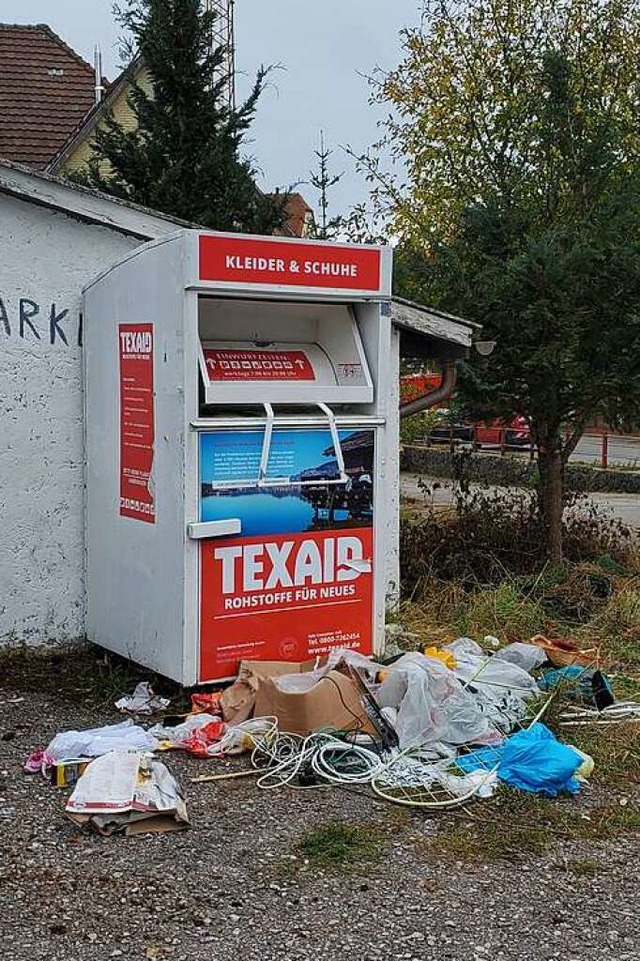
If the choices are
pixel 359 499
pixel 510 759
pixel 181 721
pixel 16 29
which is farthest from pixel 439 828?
pixel 16 29

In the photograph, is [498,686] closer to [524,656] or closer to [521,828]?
[524,656]

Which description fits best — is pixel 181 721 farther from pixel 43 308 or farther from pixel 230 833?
pixel 43 308

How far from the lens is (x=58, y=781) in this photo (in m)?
4.75

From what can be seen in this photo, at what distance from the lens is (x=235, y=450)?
565 cm

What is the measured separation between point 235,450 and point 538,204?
511 cm

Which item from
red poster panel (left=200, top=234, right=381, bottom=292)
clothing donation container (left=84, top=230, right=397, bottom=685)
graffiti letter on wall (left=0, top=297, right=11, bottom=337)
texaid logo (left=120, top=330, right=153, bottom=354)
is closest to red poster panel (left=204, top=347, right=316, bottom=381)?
clothing donation container (left=84, top=230, right=397, bottom=685)

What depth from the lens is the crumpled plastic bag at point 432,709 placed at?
5.15 metres

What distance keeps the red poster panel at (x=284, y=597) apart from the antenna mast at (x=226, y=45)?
6.61 m

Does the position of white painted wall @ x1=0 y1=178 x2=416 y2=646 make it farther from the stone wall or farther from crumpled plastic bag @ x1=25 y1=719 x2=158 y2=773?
the stone wall

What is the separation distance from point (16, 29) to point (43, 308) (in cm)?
1434

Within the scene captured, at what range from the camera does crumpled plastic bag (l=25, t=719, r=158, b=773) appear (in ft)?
16.1

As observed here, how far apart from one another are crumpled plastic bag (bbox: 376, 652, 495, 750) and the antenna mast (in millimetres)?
7523

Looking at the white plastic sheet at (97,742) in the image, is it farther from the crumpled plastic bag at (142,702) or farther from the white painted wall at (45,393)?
the white painted wall at (45,393)

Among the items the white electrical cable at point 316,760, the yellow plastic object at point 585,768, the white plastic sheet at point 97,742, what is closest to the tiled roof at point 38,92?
the white plastic sheet at point 97,742
